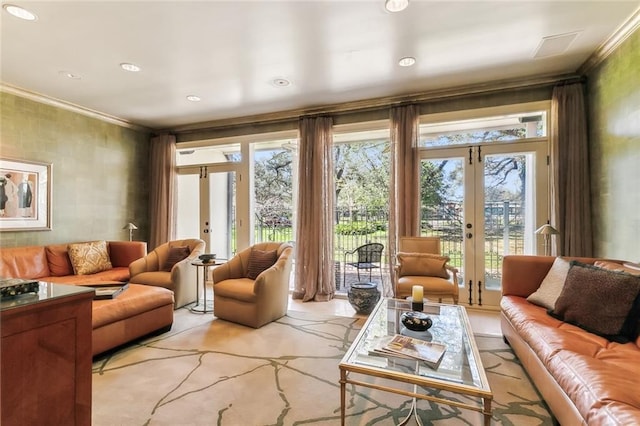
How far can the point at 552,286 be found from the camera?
2.41 meters

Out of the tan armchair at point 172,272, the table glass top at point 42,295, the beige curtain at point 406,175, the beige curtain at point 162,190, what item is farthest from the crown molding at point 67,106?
the beige curtain at point 406,175

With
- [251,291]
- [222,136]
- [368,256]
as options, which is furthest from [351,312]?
[222,136]

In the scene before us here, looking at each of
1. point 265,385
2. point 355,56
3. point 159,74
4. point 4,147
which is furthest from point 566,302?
point 4,147

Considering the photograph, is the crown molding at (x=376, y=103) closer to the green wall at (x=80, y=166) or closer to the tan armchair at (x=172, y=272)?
the green wall at (x=80, y=166)

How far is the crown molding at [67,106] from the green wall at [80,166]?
1.9 inches

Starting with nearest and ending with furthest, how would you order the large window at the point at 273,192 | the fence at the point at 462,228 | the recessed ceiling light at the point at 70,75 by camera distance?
1. the recessed ceiling light at the point at 70,75
2. the fence at the point at 462,228
3. the large window at the point at 273,192

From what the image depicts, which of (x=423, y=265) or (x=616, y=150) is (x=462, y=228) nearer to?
(x=423, y=265)

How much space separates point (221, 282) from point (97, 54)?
8.69ft

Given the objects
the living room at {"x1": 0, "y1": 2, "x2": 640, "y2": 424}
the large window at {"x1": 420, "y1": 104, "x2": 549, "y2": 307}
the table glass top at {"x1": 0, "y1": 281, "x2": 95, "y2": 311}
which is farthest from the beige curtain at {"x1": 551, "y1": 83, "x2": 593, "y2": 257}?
the table glass top at {"x1": 0, "y1": 281, "x2": 95, "y2": 311}

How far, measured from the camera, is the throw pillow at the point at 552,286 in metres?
2.34

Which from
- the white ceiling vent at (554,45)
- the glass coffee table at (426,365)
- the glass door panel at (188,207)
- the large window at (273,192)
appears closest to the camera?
the glass coffee table at (426,365)

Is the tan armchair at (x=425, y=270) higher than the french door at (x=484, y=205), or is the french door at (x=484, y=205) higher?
the french door at (x=484, y=205)

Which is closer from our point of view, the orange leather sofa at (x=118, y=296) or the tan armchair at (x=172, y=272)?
the orange leather sofa at (x=118, y=296)

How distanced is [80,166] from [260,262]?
128 inches
